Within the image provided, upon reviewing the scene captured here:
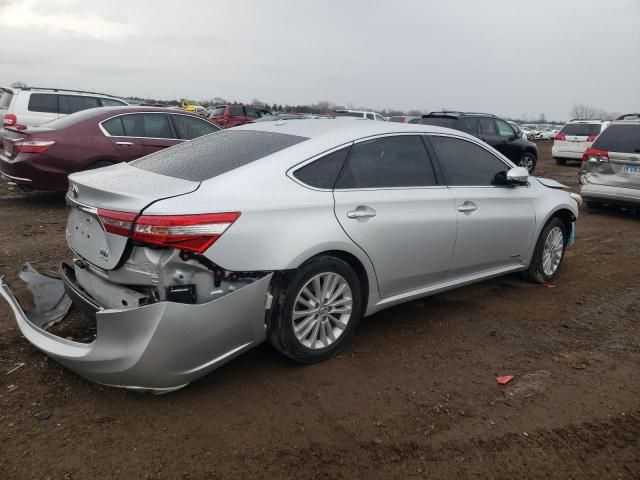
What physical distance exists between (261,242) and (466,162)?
7.26ft

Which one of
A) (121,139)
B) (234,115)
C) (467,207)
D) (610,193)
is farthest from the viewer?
(234,115)

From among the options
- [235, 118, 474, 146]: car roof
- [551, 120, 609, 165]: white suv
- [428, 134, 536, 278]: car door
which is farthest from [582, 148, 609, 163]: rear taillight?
[551, 120, 609, 165]: white suv

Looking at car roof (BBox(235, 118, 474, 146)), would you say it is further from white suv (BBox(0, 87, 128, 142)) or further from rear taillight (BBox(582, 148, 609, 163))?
white suv (BBox(0, 87, 128, 142))

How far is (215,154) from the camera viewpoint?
3.40 metres

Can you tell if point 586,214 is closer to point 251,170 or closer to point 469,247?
point 469,247

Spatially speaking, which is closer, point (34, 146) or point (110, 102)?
point (34, 146)

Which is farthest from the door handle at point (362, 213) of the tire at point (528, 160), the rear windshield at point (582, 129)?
the rear windshield at point (582, 129)

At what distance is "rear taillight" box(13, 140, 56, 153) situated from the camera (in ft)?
23.1

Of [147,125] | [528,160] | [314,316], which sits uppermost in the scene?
[147,125]

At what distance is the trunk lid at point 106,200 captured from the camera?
9.05 ft

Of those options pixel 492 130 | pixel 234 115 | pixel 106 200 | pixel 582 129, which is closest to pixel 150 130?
pixel 106 200

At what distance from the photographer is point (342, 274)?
10.7ft

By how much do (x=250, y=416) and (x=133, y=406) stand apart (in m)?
0.66

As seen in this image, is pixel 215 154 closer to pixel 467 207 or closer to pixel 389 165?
pixel 389 165
